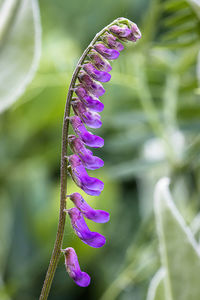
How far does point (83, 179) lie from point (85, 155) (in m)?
0.01

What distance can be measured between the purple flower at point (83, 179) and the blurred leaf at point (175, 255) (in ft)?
0.42

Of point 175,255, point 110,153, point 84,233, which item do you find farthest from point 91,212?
point 110,153

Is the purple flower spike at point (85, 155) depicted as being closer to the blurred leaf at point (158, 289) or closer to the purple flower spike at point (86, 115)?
the purple flower spike at point (86, 115)

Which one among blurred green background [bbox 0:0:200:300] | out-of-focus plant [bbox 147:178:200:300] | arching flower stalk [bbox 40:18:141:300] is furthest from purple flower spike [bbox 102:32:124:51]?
blurred green background [bbox 0:0:200:300]

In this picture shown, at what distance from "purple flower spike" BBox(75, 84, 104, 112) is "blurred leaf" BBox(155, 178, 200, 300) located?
141 millimetres

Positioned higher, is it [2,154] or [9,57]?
[9,57]

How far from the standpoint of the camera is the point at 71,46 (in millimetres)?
824

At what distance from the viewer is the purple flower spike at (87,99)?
0.22 meters

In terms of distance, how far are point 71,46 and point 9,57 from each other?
1.34 ft

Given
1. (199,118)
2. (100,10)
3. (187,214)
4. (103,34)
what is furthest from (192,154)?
(100,10)

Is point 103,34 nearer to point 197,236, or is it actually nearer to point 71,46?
point 197,236

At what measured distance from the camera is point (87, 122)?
222mm

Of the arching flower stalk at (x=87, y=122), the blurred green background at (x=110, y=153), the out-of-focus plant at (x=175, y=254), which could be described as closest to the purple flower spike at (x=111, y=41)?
the arching flower stalk at (x=87, y=122)

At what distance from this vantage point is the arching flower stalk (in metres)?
0.21
